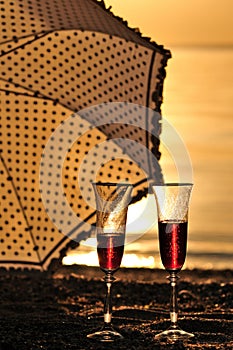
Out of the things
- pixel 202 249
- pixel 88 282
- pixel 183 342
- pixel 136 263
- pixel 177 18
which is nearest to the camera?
pixel 183 342

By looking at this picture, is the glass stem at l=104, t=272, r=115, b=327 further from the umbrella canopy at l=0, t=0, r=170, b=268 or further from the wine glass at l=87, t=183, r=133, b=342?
the umbrella canopy at l=0, t=0, r=170, b=268

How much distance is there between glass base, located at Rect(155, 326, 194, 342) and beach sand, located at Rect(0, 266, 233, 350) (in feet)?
0.13

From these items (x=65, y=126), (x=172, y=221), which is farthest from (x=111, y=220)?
(x=65, y=126)

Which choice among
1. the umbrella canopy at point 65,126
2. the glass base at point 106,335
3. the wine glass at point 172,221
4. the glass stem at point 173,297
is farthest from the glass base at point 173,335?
the umbrella canopy at point 65,126

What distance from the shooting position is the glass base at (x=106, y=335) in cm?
480

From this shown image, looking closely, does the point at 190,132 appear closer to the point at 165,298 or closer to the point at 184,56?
the point at 184,56

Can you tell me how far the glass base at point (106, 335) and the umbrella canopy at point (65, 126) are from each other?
35.3 inches

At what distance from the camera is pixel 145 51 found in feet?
18.9

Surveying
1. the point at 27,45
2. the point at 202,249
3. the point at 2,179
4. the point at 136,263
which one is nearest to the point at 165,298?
the point at 2,179

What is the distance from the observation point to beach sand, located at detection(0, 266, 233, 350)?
4789 millimetres

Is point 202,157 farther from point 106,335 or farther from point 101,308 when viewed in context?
point 106,335

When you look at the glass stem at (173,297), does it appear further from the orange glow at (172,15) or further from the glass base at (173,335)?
the orange glow at (172,15)

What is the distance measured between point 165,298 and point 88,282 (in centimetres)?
74

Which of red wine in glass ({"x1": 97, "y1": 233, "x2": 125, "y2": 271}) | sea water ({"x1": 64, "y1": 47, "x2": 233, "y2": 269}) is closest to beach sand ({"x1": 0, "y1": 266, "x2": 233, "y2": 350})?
red wine in glass ({"x1": 97, "y1": 233, "x2": 125, "y2": 271})
